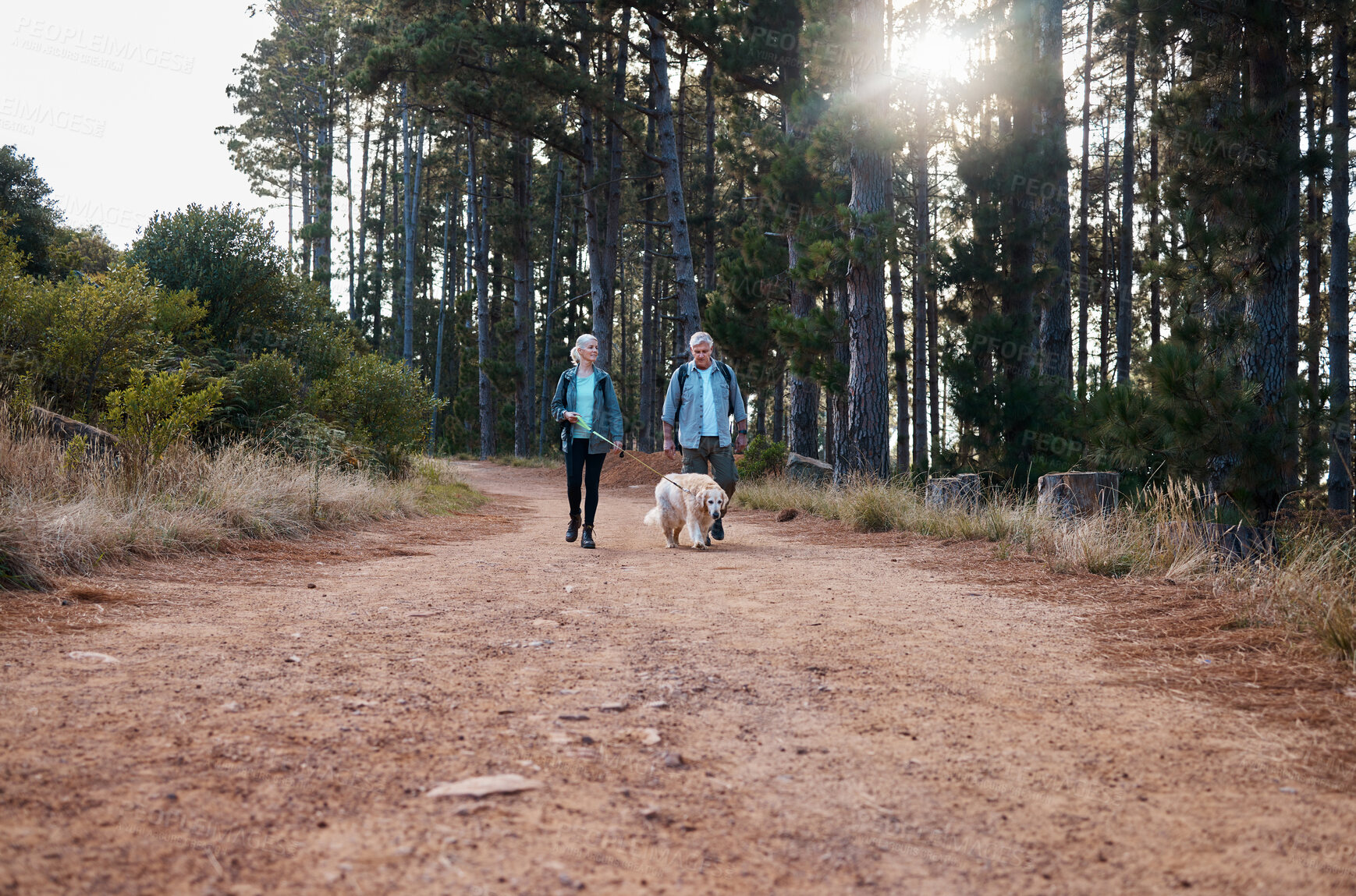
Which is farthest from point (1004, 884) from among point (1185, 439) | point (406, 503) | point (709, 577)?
point (406, 503)

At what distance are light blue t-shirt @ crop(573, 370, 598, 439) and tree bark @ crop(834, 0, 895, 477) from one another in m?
6.25

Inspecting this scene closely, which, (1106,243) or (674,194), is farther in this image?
(1106,243)

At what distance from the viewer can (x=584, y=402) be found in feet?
28.6

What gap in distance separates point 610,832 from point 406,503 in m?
10.2

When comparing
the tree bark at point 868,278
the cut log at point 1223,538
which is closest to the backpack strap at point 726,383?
the cut log at point 1223,538

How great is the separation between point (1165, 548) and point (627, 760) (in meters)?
5.02

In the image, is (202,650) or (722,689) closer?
(722,689)

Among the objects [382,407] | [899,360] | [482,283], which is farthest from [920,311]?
[482,283]

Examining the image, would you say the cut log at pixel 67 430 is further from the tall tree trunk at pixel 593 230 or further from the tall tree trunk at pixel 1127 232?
the tall tree trunk at pixel 1127 232

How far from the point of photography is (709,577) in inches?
259

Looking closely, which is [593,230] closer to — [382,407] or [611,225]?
→ [611,225]

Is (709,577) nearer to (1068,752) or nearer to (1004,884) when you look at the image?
(1068,752)

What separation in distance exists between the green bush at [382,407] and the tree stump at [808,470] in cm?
681

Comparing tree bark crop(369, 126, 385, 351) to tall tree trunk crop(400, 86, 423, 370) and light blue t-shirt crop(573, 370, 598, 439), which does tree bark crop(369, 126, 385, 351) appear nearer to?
tall tree trunk crop(400, 86, 423, 370)
